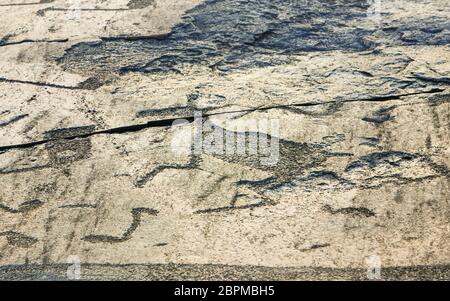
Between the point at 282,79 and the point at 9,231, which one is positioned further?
the point at 282,79

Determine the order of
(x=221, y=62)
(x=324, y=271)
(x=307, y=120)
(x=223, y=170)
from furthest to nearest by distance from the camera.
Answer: (x=221, y=62) < (x=307, y=120) < (x=223, y=170) < (x=324, y=271)

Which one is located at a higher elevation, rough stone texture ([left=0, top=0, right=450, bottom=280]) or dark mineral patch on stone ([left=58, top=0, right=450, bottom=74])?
dark mineral patch on stone ([left=58, top=0, right=450, bottom=74])

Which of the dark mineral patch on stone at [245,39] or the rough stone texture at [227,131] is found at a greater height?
the dark mineral patch on stone at [245,39]

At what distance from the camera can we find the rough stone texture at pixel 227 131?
5.32 ft

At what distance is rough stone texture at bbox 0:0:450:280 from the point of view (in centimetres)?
162

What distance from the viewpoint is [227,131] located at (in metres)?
2.01

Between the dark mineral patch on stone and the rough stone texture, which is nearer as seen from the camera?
the rough stone texture

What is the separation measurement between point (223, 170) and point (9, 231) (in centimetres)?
57

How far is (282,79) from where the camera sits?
7.32 ft

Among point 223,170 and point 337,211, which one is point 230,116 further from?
point 337,211

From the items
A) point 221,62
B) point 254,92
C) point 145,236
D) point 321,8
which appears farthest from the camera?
point 321,8

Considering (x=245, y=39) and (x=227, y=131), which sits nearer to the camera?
(x=227, y=131)
